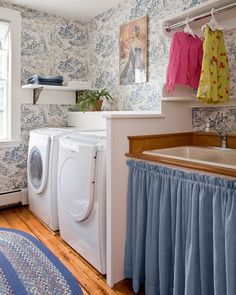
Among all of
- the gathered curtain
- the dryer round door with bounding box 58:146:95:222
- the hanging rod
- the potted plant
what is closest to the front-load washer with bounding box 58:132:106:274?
the dryer round door with bounding box 58:146:95:222

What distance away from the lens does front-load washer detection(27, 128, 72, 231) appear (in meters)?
2.45

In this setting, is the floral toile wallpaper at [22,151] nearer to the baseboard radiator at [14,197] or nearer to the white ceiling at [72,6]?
the baseboard radiator at [14,197]

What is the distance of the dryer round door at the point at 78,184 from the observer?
182 cm

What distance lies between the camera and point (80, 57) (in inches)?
137

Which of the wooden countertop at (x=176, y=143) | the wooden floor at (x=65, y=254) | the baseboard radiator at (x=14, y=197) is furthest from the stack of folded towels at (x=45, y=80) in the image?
the wooden countertop at (x=176, y=143)

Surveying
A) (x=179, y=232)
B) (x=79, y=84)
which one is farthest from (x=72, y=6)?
(x=179, y=232)

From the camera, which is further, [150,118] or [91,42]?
[91,42]

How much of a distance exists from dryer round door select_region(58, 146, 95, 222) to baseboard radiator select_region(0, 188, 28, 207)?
1.15 meters

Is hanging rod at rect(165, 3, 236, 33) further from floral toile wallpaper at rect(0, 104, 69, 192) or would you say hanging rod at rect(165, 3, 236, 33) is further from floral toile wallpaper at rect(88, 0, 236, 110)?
floral toile wallpaper at rect(0, 104, 69, 192)

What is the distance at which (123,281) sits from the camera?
71.0 inches

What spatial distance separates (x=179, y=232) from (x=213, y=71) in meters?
1.01

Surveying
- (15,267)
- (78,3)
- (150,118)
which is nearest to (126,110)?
(150,118)

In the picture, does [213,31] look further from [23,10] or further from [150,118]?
[23,10]

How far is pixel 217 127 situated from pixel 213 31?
2.40 feet
